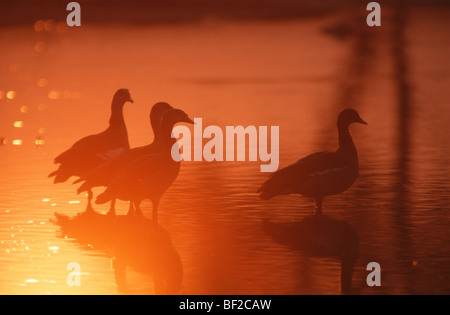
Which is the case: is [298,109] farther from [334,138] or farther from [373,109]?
[334,138]

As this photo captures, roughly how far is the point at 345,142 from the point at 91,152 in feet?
10.8

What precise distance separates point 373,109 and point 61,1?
44140 mm

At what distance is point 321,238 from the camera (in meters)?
12.5

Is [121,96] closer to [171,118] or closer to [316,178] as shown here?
[171,118]

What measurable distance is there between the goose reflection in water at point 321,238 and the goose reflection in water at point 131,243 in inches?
50.9

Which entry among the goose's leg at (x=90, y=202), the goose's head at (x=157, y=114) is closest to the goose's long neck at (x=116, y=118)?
the goose's head at (x=157, y=114)

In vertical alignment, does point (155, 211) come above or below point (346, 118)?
below

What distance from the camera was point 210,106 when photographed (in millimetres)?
24703

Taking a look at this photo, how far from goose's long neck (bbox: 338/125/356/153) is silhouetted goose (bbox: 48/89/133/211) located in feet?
9.39

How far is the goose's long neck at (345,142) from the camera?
46.9 feet

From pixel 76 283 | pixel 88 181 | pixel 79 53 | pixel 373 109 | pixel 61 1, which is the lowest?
pixel 76 283

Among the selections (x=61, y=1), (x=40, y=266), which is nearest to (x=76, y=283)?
(x=40, y=266)

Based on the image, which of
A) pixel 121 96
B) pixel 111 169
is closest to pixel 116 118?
pixel 121 96

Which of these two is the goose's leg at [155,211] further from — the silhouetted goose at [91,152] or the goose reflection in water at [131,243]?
the silhouetted goose at [91,152]
